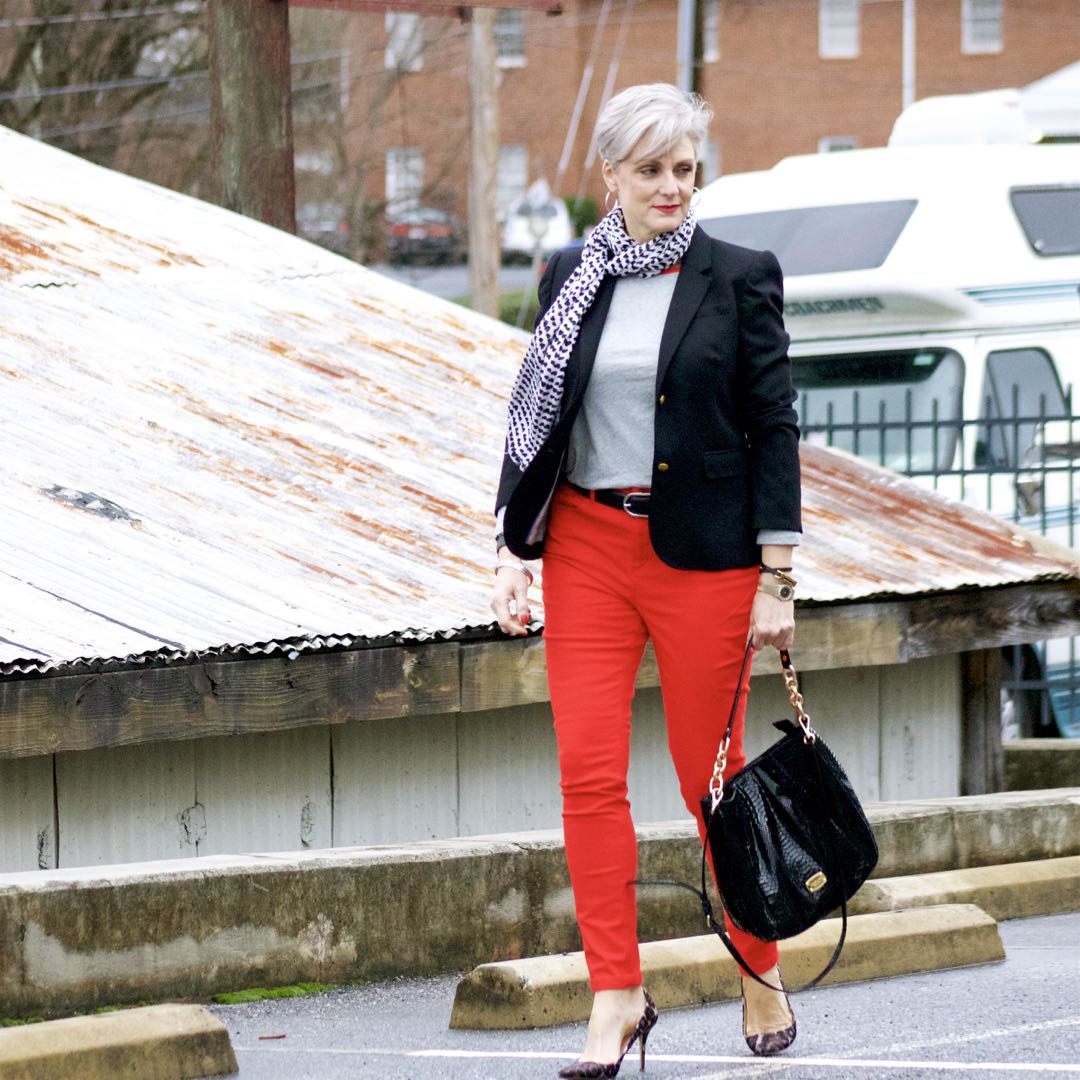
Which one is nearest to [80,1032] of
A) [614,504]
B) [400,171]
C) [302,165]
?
[614,504]

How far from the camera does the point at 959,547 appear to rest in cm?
830

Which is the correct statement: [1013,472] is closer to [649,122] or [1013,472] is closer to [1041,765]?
[1041,765]

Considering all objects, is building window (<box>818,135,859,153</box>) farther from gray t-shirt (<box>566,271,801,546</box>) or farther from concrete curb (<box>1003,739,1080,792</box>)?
gray t-shirt (<box>566,271,801,546</box>)

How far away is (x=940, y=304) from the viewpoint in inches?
456

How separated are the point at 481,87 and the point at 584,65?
23545mm

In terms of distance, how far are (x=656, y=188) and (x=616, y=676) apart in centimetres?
101

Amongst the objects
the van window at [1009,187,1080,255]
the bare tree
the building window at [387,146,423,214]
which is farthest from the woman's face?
the building window at [387,146,423,214]

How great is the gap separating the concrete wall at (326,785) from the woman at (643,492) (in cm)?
203

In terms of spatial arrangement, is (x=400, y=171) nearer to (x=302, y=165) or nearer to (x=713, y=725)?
(x=302, y=165)

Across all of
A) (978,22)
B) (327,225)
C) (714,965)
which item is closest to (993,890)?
(714,965)

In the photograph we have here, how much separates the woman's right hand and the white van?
658cm

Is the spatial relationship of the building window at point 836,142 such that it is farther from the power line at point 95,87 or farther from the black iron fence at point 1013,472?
the black iron fence at point 1013,472

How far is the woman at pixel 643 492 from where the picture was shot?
4.33 metres

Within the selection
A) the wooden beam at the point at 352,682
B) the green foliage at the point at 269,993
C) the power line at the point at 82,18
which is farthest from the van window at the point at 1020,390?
the power line at the point at 82,18
